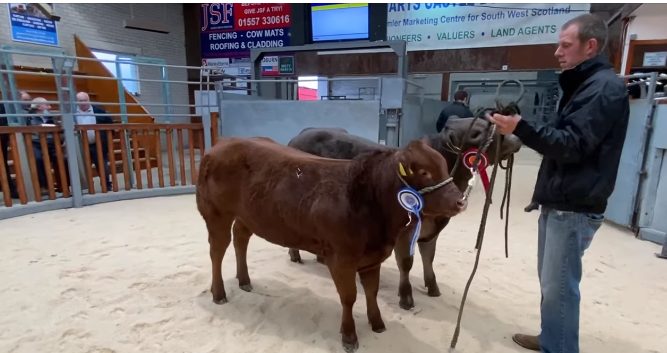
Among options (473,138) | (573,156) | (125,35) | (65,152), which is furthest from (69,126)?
(125,35)

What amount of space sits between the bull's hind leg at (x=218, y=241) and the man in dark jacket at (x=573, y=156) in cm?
195

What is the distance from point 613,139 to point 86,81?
37.1ft

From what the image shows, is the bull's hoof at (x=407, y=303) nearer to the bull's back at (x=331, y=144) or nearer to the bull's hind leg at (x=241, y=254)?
the bull's hind leg at (x=241, y=254)

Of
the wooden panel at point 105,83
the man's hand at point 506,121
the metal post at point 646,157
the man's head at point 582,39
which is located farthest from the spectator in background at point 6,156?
the metal post at point 646,157

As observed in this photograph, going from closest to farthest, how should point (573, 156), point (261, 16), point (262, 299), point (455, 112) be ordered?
point (573, 156) < point (262, 299) < point (455, 112) < point (261, 16)

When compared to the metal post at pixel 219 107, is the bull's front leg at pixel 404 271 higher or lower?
lower

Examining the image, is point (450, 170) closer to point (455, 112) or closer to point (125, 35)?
point (455, 112)

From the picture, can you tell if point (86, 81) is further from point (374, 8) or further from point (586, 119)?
point (586, 119)

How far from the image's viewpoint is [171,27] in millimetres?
11633

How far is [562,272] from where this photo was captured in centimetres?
194

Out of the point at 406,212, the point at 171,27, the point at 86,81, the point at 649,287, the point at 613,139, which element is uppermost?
the point at 171,27

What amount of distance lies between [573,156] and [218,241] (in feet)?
7.62

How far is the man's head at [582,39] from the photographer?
1752 millimetres

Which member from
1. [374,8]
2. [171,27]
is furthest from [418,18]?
[171,27]
